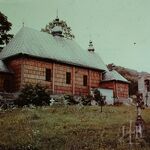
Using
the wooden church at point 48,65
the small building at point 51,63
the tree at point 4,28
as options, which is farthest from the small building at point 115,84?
the tree at point 4,28

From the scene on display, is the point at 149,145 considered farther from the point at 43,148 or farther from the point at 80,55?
the point at 80,55

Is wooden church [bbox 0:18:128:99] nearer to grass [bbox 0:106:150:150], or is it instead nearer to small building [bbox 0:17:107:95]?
small building [bbox 0:17:107:95]

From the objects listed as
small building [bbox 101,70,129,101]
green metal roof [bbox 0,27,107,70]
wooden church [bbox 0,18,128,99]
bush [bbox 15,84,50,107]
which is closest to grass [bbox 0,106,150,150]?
bush [bbox 15,84,50,107]

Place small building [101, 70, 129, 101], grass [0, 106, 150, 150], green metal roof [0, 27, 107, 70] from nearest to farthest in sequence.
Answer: grass [0, 106, 150, 150] → green metal roof [0, 27, 107, 70] → small building [101, 70, 129, 101]

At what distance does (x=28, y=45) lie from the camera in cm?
3853

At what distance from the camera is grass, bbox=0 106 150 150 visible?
52.6 feet

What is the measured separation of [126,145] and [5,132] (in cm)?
619

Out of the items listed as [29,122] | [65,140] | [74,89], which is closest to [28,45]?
[74,89]

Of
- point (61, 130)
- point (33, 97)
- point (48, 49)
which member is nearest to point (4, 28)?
point (48, 49)

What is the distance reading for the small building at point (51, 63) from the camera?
122 feet

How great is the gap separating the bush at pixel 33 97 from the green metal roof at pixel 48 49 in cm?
523

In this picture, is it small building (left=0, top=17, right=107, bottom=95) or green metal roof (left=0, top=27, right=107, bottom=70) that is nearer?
small building (left=0, top=17, right=107, bottom=95)

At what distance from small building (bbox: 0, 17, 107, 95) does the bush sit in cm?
363

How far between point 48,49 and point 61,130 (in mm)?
21923
